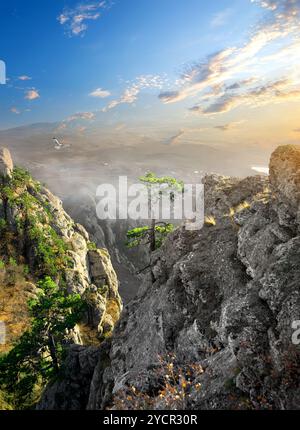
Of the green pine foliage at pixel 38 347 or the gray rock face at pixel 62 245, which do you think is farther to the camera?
the gray rock face at pixel 62 245

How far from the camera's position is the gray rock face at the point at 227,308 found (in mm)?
10719

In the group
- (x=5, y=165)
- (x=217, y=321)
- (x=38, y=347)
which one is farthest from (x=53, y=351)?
(x=5, y=165)

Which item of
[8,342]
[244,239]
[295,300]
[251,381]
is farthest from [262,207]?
[8,342]

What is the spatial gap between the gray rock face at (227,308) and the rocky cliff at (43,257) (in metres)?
23.8

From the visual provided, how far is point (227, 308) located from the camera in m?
13.3

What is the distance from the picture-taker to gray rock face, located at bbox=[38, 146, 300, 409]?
35.2 ft

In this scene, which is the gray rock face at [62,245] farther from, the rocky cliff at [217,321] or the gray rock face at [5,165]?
the rocky cliff at [217,321]

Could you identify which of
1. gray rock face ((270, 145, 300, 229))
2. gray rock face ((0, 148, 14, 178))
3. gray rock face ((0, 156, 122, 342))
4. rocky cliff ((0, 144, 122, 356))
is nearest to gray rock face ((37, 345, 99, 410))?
rocky cliff ((0, 144, 122, 356))

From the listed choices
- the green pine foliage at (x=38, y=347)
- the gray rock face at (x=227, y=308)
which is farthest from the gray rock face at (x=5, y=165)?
the gray rock face at (x=227, y=308)

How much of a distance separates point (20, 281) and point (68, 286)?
29.8 ft

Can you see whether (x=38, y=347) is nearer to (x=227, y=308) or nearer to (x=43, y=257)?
(x=227, y=308)

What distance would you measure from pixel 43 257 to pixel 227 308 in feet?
169

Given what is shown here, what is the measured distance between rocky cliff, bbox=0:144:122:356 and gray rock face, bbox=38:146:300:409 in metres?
23.8
